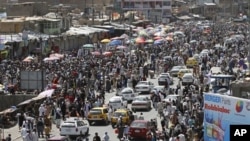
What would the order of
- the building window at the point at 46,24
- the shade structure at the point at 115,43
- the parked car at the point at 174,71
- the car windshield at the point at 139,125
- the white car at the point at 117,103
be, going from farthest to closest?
the building window at the point at 46,24 → the shade structure at the point at 115,43 → the parked car at the point at 174,71 → the white car at the point at 117,103 → the car windshield at the point at 139,125

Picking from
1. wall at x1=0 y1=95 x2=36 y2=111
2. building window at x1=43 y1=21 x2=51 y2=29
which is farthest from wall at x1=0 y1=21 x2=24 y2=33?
wall at x1=0 y1=95 x2=36 y2=111

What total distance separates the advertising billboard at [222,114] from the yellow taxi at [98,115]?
7.17m

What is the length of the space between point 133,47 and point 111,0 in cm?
6245

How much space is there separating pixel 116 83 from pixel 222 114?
61.9 ft

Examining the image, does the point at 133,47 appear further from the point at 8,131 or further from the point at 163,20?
the point at 163,20

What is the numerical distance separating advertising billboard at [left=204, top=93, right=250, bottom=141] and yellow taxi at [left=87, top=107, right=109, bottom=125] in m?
7.17

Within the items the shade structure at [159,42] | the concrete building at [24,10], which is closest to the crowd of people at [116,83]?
the shade structure at [159,42]

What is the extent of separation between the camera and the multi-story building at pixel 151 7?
10319 cm

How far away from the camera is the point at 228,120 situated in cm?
1554

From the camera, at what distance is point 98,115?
79.0ft

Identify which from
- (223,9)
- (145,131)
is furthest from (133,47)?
(223,9)

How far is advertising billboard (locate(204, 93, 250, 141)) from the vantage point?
1482 cm

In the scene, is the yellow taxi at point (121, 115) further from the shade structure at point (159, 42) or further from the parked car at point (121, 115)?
the shade structure at point (159, 42)

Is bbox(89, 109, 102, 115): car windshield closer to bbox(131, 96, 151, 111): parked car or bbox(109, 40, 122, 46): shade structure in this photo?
bbox(131, 96, 151, 111): parked car
